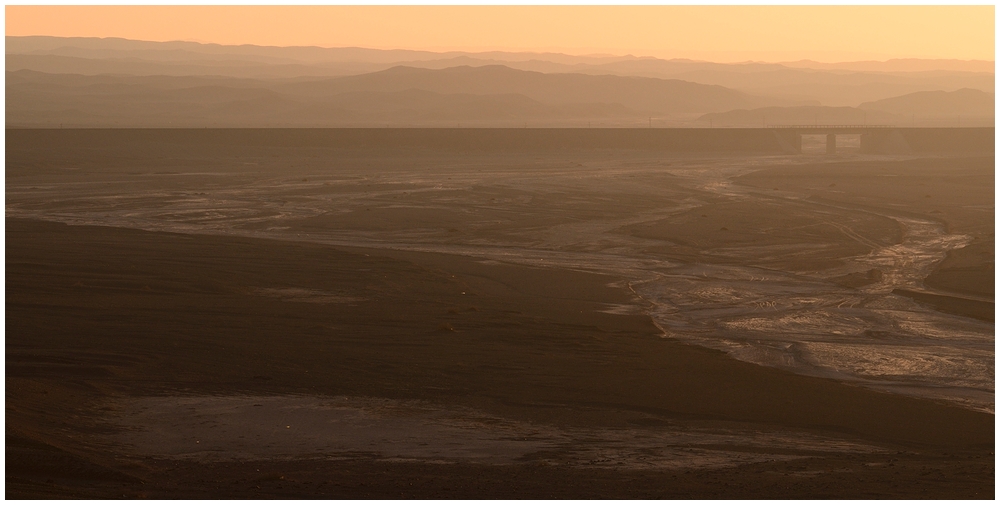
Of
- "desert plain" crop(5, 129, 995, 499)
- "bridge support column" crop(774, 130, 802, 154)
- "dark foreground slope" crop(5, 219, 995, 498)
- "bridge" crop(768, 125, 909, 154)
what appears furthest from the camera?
"bridge" crop(768, 125, 909, 154)

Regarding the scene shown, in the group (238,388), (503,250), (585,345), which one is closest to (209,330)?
(238,388)

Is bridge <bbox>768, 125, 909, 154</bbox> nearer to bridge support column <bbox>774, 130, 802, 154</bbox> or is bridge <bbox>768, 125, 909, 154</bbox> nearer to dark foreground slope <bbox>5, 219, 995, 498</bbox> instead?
bridge support column <bbox>774, 130, 802, 154</bbox>

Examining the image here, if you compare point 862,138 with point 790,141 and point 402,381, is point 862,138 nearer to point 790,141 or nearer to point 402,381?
point 790,141

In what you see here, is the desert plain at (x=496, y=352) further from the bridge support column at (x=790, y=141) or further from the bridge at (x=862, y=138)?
the bridge at (x=862, y=138)

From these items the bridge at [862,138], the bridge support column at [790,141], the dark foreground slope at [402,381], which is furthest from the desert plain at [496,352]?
the bridge at [862,138]

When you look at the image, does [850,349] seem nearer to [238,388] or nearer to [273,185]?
[238,388]

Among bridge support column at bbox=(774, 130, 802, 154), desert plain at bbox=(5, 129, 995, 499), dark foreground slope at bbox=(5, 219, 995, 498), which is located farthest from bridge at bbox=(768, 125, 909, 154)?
dark foreground slope at bbox=(5, 219, 995, 498)

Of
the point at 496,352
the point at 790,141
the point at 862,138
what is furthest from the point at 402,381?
the point at 862,138
